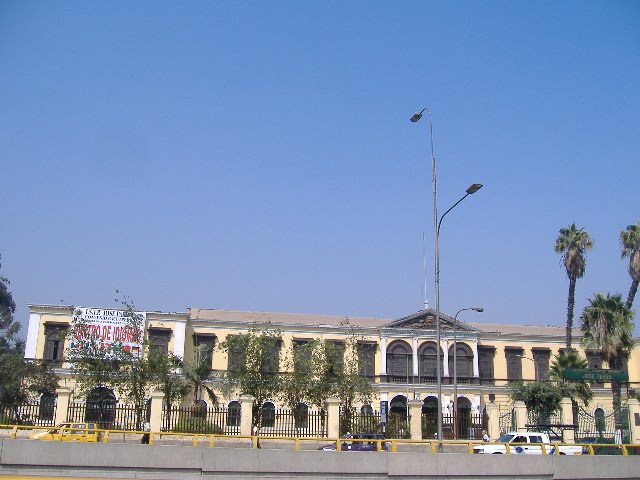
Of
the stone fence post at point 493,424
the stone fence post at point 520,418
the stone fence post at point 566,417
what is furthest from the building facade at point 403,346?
the stone fence post at point 566,417

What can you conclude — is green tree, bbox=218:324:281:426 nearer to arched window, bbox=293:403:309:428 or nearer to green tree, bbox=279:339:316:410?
green tree, bbox=279:339:316:410

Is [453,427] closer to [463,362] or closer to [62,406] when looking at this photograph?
[62,406]

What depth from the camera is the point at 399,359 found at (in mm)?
61375

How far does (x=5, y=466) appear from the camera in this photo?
19.0m

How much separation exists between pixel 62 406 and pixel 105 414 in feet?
9.41

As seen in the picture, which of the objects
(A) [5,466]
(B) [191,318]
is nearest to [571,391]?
(B) [191,318]

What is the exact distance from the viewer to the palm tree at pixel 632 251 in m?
53.9

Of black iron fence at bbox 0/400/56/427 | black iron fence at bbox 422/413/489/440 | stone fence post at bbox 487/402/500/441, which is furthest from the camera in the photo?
black iron fence at bbox 422/413/489/440

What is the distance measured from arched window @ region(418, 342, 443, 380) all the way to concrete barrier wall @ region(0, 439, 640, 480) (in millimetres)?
41504

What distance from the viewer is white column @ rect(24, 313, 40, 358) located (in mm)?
54625

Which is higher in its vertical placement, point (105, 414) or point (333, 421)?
point (105, 414)

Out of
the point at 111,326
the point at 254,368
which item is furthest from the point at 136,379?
the point at 111,326

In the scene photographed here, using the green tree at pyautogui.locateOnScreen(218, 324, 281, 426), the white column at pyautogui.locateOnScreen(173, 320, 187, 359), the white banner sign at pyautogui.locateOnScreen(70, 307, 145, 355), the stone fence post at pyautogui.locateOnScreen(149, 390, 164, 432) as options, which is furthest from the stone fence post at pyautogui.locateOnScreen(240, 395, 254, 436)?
the white column at pyautogui.locateOnScreen(173, 320, 187, 359)

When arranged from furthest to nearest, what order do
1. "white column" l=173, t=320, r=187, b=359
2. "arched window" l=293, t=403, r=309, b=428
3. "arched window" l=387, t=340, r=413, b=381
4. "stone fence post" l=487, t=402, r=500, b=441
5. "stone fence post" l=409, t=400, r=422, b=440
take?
1. "arched window" l=387, t=340, r=413, b=381
2. "white column" l=173, t=320, r=187, b=359
3. "stone fence post" l=487, t=402, r=500, b=441
4. "arched window" l=293, t=403, r=309, b=428
5. "stone fence post" l=409, t=400, r=422, b=440
